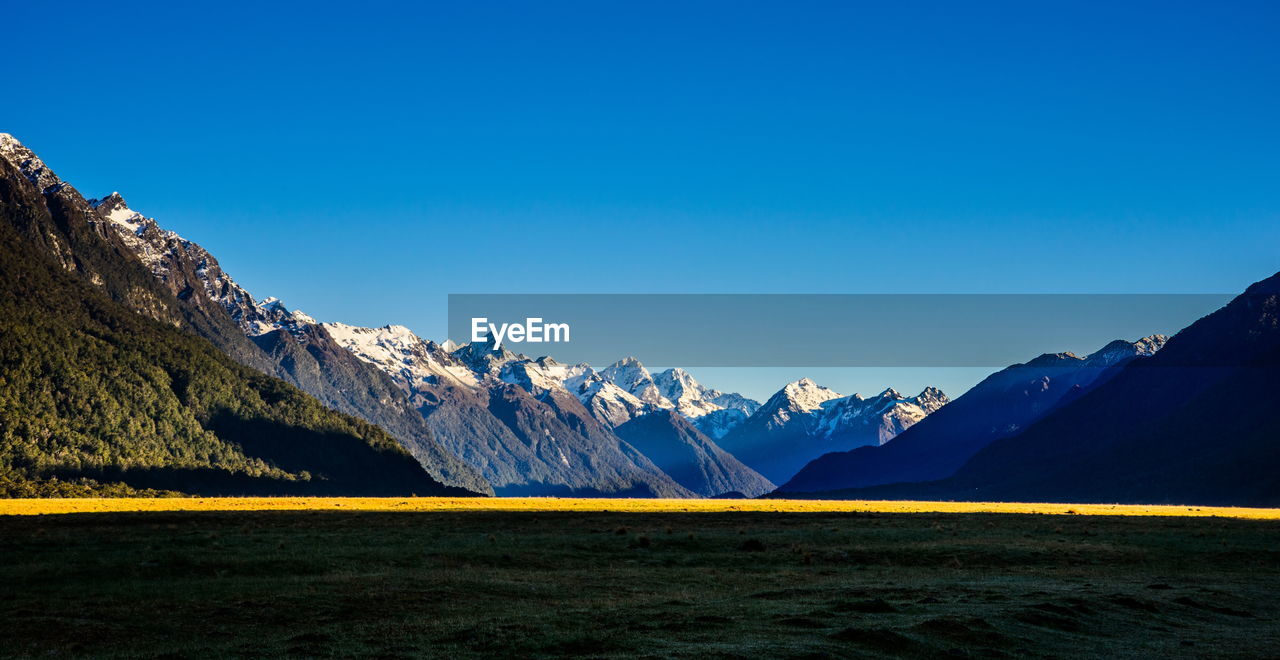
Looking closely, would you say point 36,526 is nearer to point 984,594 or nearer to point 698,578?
point 698,578

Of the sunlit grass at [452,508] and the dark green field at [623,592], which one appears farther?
the sunlit grass at [452,508]

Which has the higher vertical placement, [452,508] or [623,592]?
[452,508]

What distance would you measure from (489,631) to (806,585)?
1980 centimetres

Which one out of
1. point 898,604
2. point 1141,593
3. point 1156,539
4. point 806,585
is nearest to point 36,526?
point 806,585

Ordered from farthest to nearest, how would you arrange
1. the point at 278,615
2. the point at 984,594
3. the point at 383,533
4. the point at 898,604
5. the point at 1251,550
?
the point at 383,533 → the point at 1251,550 → the point at 984,594 → the point at 898,604 → the point at 278,615

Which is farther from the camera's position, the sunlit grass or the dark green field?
the sunlit grass

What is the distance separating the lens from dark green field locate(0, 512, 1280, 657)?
32.4 meters

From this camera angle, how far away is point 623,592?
1822 inches

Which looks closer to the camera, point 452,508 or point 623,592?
point 623,592

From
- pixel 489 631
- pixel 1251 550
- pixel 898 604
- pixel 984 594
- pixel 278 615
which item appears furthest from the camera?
pixel 1251 550

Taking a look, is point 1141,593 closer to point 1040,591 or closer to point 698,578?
point 1040,591

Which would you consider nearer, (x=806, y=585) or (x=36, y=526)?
(x=806, y=585)

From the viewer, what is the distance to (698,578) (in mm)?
52562

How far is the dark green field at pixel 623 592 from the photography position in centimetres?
3244
